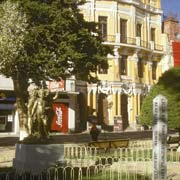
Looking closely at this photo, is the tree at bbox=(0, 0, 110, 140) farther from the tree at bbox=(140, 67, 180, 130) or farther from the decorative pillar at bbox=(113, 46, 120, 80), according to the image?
the decorative pillar at bbox=(113, 46, 120, 80)

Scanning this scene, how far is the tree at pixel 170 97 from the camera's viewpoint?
17.6 m

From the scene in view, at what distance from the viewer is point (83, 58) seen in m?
21.3

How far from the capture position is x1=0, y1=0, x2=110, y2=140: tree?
773 inches

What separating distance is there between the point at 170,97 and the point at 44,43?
6733mm

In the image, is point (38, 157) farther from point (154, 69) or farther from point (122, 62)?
point (154, 69)

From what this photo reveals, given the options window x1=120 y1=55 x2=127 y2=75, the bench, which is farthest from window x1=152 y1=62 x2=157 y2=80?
the bench

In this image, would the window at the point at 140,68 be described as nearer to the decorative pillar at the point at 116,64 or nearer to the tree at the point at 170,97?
the decorative pillar at the point at 116,64

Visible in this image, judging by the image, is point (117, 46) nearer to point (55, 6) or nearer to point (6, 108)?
point (6, 108)

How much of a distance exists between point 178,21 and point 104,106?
18804mm

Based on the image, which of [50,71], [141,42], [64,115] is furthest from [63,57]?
[141,42]


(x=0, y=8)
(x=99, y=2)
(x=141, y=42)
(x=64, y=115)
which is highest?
(x=99, y=2)

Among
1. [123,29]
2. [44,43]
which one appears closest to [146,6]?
[123,29]

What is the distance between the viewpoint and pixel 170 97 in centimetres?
1786

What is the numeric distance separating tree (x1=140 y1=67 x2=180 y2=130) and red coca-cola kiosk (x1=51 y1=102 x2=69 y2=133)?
1774 centimetres
